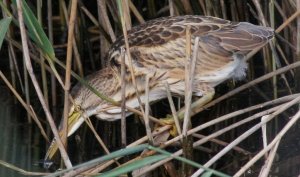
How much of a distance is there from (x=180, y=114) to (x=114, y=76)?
2.21 ft

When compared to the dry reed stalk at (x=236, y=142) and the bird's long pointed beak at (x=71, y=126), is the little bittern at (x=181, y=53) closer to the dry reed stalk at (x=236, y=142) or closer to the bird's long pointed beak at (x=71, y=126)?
the bird's long pointed beak at (x=71, y=126)

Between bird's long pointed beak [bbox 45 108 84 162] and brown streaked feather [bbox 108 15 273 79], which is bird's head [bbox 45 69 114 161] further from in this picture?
brown streaked feather [bbox 108 15 273 79]

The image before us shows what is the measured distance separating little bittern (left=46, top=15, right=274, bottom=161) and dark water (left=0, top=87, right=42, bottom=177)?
0.85 feet

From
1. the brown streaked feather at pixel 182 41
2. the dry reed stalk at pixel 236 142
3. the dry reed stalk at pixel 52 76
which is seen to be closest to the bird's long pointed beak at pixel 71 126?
the brown streaked feather at pixel 182 41

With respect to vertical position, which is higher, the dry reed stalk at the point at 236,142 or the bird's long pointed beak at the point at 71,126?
the dry reed stalk at the point at 236,142

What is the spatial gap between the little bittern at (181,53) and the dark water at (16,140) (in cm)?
26

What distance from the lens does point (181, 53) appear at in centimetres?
440

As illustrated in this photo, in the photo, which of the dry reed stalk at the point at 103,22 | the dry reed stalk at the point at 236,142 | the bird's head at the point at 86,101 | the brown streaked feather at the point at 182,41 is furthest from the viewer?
the dry reed stalk at the point at 103,22

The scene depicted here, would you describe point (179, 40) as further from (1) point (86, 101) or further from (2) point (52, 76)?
(2) point (52, 76)

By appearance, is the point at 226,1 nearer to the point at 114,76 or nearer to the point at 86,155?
the point at 114,76

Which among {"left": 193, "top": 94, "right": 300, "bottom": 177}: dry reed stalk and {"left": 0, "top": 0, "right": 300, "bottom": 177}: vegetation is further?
{"left": 0, "top": 0, "right": 300, "bottom": 177}: vegetation

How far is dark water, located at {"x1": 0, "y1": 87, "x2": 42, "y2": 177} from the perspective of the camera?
4535 millimetres

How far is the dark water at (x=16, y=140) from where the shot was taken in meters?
4.54

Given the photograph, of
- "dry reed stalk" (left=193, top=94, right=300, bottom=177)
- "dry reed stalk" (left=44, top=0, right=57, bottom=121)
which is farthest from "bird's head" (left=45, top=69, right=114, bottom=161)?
"dry reed stalk" (left=193, top=94, right=300, bottom=177)
